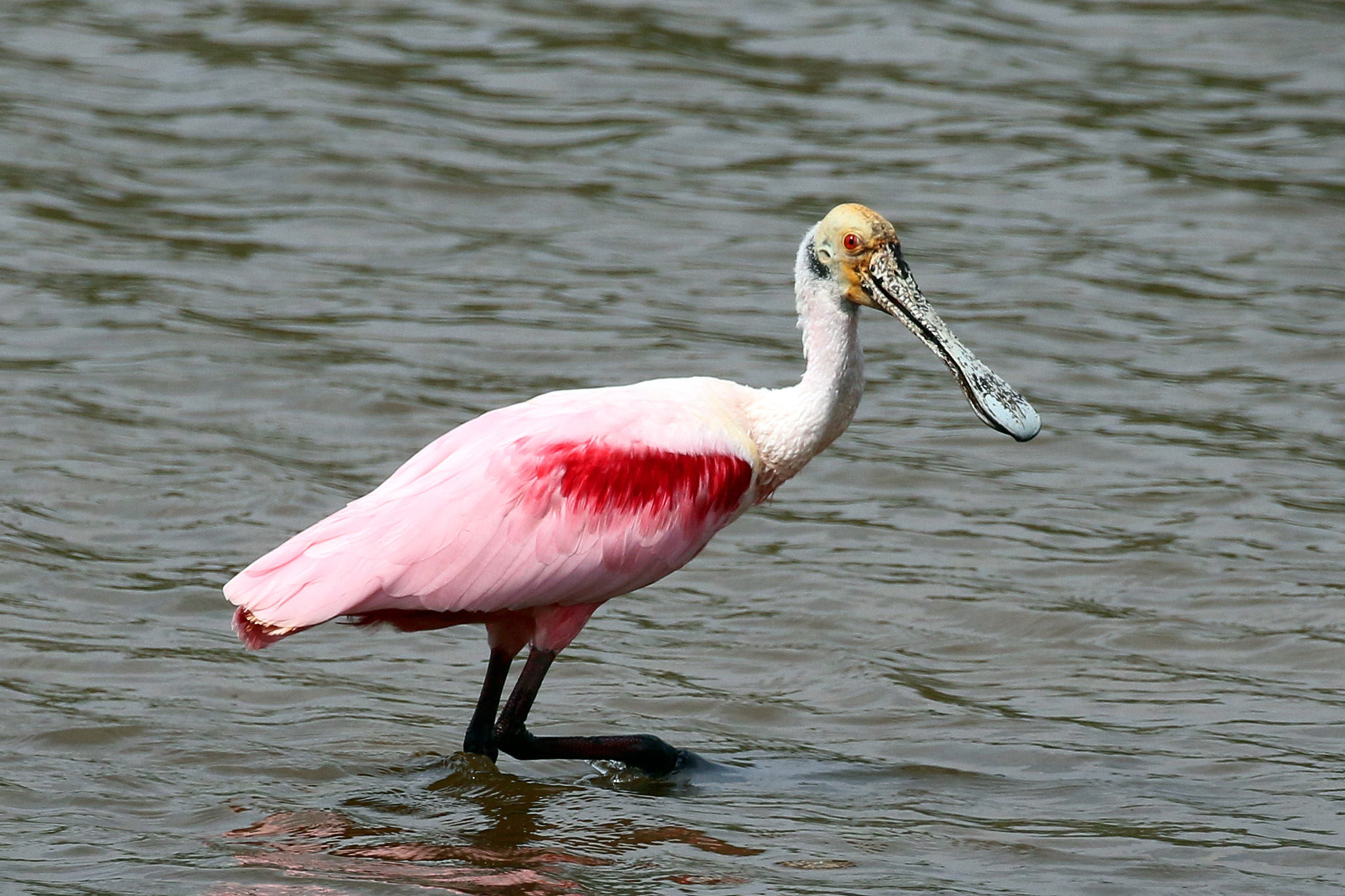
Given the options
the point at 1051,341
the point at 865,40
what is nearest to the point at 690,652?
the point at 1051,341

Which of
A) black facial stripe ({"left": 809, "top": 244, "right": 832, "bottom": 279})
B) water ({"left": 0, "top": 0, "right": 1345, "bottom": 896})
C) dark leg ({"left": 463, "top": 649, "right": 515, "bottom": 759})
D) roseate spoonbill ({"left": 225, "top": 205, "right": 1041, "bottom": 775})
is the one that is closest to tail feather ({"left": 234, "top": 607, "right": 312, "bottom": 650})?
roseate spoonbill ({"left": 225, "top": 205, "right": 1041, "bottom": 775})

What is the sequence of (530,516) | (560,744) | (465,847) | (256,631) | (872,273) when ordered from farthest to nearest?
(872,273) < (560,744) < (530,516) < (256,631) < (465,847)

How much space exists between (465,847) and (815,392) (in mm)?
1981

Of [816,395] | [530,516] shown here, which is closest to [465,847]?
[530,516]

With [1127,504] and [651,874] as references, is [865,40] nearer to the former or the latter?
[1127,504]

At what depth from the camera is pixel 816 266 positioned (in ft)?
26.3

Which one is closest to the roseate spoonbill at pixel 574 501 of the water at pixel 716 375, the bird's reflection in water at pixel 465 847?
the bird's reflection in water at pixel 465 847

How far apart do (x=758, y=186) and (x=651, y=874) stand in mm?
8678

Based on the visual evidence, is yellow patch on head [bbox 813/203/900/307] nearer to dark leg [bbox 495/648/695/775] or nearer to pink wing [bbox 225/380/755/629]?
pink wing [bbox 225/380/755/629]

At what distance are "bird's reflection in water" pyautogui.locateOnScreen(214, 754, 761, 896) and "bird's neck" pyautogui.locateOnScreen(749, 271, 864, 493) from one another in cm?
124

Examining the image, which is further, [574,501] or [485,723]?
[485,723]

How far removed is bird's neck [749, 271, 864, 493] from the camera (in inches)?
310

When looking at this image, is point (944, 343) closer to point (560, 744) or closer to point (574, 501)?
point (574, 501)

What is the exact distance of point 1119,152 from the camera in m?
15.5
